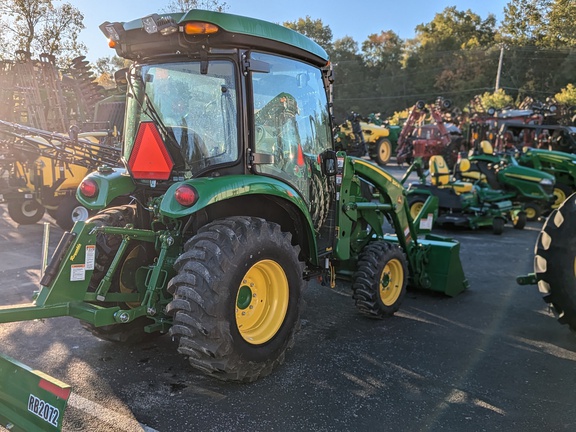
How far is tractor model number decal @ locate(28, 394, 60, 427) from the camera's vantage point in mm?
2371

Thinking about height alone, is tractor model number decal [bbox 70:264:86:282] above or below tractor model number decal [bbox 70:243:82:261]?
below

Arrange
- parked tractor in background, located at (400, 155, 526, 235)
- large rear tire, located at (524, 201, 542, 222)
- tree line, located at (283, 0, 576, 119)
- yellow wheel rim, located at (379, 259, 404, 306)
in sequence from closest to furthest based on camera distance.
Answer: yellow wheel rim, located at (379, 259, 404, 306)
parked tractor in background, located at (400, 155, 526, 235)
large rear tire, located at (524, 201, 542, 222)
tree line, located at (283, 0, 576, 119)

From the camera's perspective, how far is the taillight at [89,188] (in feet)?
13.6

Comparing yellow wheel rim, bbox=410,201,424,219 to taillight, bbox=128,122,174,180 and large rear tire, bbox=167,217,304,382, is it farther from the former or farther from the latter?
taillight, bbox=128,122,174,180

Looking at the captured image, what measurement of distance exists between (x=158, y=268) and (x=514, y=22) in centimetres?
3684

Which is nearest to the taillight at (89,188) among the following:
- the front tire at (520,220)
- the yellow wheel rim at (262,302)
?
the yellow wheel rim at (262,302)

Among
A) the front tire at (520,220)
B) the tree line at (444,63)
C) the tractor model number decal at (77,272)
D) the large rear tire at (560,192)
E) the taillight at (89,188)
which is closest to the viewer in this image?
the tractor model number decal at (77,272)

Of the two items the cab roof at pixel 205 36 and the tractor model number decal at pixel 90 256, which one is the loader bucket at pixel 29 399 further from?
the cab roof at pixel 205 36

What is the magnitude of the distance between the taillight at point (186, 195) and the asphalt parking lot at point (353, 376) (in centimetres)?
134

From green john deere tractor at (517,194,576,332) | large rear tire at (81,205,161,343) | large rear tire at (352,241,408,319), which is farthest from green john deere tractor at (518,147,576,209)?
large rear tire at (81,205,161,343)

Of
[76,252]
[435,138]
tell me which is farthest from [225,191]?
[435,138]

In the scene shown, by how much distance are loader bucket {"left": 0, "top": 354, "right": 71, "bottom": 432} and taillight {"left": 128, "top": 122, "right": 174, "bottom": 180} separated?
5.43 ft

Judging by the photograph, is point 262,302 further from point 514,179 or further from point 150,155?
point 514,179

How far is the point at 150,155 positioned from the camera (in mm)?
3754
